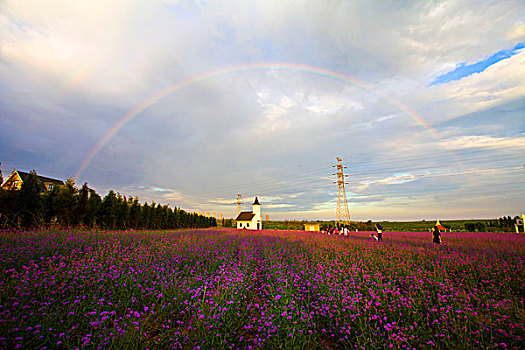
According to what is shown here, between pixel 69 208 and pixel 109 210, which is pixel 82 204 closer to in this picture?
pixel 69 208

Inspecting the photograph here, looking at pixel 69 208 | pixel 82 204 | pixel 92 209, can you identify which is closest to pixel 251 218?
pixel 92 209

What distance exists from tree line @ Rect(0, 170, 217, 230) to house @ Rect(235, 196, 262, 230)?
2130cm

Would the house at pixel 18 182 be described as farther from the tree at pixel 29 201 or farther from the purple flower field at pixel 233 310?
the purple flower field at pixel 233 310

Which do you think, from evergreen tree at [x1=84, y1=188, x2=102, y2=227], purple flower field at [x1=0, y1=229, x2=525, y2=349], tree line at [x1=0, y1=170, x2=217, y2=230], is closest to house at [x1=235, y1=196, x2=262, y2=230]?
tree line at [x1=0, y1=170, x2=217, y2=230]

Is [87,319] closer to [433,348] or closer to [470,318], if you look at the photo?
[433,348]

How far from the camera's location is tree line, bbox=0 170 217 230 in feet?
50.6

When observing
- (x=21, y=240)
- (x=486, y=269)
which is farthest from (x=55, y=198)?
(x=486, y=269)

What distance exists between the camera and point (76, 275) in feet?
14.6

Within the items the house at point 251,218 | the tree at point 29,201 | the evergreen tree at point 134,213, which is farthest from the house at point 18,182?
the house at point 251,218

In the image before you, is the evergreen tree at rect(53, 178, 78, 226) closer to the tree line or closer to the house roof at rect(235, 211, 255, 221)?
the tree line

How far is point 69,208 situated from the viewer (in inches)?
732

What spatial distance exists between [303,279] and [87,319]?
446 centimetres

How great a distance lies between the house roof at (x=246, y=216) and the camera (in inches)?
2046

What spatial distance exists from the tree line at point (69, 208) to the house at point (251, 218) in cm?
2130
